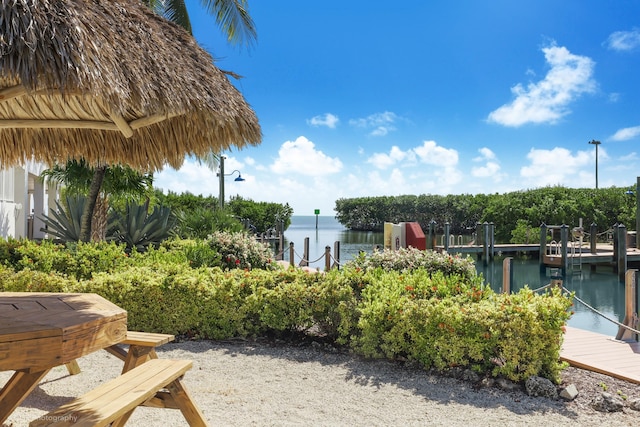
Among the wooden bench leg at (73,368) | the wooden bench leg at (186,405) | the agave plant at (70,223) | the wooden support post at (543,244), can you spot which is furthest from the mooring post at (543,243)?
the wooden bench leg at (186,405)

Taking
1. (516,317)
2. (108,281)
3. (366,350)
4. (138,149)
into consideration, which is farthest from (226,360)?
(516,317)

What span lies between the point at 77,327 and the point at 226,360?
2.74m

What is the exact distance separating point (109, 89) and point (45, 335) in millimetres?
1625

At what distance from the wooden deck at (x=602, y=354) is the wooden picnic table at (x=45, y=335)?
4905 millimetres

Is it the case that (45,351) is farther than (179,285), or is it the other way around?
(179,285)

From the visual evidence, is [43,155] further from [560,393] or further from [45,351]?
[560,393]

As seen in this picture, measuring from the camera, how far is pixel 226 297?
6.37 m

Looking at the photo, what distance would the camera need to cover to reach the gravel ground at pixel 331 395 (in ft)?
13.6

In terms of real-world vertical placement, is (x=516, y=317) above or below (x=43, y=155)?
below

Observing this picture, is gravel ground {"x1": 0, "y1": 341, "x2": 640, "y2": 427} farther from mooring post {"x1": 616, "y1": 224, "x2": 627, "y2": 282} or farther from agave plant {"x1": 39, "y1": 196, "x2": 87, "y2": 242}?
mooring post {"x1": 616, "y1": 224, "x2": 627, "y2": 282}

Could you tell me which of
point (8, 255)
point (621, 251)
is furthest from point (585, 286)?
point (8, 255)

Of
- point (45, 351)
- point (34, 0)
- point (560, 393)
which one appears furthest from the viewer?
point (560, 393)

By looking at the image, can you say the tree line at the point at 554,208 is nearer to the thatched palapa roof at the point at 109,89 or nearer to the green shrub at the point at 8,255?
the green shrub at the point at 8,255

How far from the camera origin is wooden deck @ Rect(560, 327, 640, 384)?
5539 millimetres
